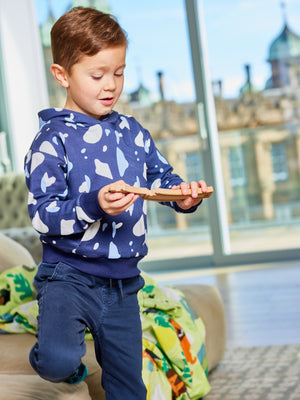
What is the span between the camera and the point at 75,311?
1.49 meters

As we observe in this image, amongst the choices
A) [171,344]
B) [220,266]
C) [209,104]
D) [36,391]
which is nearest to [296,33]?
[209,104]

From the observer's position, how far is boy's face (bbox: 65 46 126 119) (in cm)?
156

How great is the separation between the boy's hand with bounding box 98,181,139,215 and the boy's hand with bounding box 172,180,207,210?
0.16m

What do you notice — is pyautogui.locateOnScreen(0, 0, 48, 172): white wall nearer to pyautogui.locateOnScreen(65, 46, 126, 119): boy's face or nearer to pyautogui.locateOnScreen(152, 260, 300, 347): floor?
pyautogui.locateOnScreen(152, 260, 300, 347): floor

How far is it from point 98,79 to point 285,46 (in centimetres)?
474

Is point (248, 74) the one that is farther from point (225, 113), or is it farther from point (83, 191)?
point (83, 191)

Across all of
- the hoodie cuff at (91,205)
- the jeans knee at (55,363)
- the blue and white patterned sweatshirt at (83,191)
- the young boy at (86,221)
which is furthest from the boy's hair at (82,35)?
the jeans knee at (55,363)

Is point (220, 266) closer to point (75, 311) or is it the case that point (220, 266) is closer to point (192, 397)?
point (192, 397)

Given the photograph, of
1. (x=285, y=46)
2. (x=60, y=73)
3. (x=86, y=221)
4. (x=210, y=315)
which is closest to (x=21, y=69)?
(x=285, y=46)

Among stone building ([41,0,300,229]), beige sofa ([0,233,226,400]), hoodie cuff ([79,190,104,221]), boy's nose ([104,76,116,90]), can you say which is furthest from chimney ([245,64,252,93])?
hoodie cuff ([79,190,104,221])

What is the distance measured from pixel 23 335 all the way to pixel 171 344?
1.58ft

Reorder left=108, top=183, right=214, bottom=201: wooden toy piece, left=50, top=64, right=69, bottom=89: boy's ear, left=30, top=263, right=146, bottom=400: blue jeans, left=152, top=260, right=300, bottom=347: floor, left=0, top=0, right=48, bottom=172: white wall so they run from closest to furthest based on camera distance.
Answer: left=108, top=183, right=214, bottom=201: wooden toy piece → left=30, top=263, right=146, bottom=400: blue jeans → left=50, top=64, right=69, bottom=89: boy's ear → left=152, top=260, right=300, bottom=347: floor → left=0, top=0, right=48, bottom=172: white wall

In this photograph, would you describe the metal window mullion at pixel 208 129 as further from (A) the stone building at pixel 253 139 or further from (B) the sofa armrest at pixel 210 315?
(B) the sofa armrest at pixel 210 315

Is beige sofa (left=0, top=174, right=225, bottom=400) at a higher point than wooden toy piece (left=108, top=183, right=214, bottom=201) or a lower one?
lower
